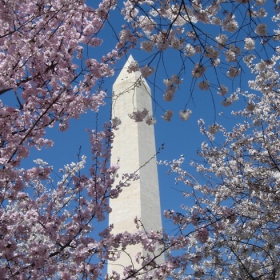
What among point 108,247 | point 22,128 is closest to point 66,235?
point 108,247

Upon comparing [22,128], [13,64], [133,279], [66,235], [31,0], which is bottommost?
[133,279]

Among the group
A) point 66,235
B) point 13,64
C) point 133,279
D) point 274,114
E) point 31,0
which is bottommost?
point 133,279

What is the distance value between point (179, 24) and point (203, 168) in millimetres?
4195

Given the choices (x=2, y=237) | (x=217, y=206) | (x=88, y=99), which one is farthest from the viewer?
(x=217, y=206)

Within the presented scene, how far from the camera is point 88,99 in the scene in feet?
15.2

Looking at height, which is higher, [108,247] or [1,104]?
[1,104]

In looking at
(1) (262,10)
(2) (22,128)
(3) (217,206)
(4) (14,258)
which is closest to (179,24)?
(1) (262,10)

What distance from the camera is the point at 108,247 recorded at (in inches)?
173

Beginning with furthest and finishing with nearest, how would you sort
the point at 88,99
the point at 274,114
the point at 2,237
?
1. the point at 274,114
2. the point at 88,99
3. the point at 2,237

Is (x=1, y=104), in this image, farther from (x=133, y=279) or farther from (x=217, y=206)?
(x=217, y=206)

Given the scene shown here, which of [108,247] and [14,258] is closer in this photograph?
[14,258]

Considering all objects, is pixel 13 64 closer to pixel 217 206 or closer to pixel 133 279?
pixel 133 279

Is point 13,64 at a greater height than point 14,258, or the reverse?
point 13,64

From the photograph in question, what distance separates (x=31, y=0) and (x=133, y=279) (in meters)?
3.26
